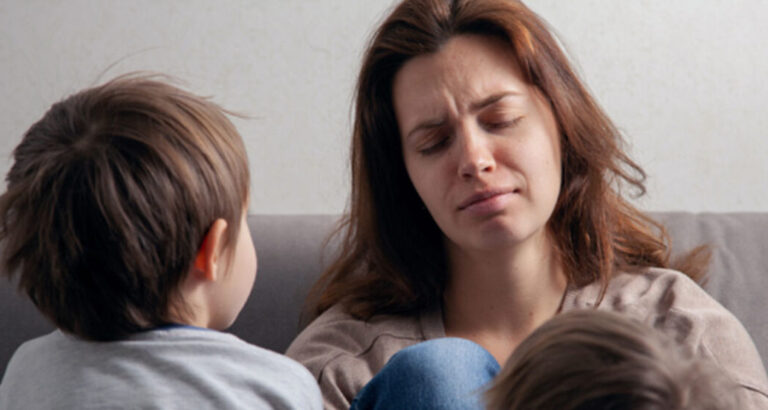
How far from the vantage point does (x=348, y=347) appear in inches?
51.9

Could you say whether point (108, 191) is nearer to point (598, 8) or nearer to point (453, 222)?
point (453, 222)

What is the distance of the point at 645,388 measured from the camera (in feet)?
2.05

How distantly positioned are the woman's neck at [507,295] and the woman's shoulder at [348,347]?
0.08m

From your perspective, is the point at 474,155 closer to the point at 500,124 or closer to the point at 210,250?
the point at 500,124

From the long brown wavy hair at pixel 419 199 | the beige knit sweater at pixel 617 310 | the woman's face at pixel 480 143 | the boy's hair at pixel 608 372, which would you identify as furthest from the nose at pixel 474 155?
the boy's hair at pixel 608 372

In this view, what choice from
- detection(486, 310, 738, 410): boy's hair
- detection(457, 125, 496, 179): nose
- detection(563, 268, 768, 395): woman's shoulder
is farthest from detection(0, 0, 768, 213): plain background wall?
detection(486, 310, 738, 410): boy's hair

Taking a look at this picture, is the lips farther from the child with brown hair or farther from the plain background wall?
the plain background wall

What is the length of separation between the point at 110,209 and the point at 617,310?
0.77 m

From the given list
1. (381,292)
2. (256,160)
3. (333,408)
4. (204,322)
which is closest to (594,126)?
(381,292)

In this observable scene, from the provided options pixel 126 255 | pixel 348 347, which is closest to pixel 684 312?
pixel 348 347

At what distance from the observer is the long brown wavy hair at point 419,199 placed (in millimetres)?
1301

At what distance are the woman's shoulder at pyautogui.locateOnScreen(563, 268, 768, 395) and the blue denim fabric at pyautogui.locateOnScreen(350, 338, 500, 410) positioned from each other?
35 cm

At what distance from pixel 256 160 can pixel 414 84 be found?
0.76m

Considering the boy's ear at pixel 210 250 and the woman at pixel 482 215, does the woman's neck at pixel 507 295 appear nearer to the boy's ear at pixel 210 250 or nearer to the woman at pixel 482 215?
the woman at pixel 482 215
